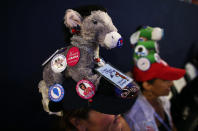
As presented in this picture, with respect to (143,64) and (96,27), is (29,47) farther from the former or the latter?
(143,64)

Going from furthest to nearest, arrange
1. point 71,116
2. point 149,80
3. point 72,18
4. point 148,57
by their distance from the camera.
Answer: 1. point 149,80
2. point 148,57
3. point 71,116
4. point 72,18

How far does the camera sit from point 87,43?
50cm

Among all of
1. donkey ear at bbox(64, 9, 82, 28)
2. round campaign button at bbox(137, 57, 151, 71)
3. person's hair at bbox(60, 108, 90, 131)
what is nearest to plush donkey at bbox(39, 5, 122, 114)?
donkey ear at bbox(64, 9, 82, 28)

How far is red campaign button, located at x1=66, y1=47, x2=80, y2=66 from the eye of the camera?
48 cm

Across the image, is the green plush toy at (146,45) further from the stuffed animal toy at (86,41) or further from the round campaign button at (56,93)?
the round campaign button at (56,93)

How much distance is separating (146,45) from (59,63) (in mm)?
489

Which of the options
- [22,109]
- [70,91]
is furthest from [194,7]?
[22,109]

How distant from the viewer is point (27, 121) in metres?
0.68

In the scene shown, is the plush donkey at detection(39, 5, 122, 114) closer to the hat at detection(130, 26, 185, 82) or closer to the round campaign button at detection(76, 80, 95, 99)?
the round campaign button at detection(76, 80, 95, 99)

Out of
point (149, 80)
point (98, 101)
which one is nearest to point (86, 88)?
point (98, 101)

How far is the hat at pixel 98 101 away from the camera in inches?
20.0

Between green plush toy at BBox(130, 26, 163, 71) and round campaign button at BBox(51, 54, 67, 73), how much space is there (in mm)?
423

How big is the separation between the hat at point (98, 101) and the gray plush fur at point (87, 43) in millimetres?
31

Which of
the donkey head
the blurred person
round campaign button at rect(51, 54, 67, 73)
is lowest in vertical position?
the blurred person
